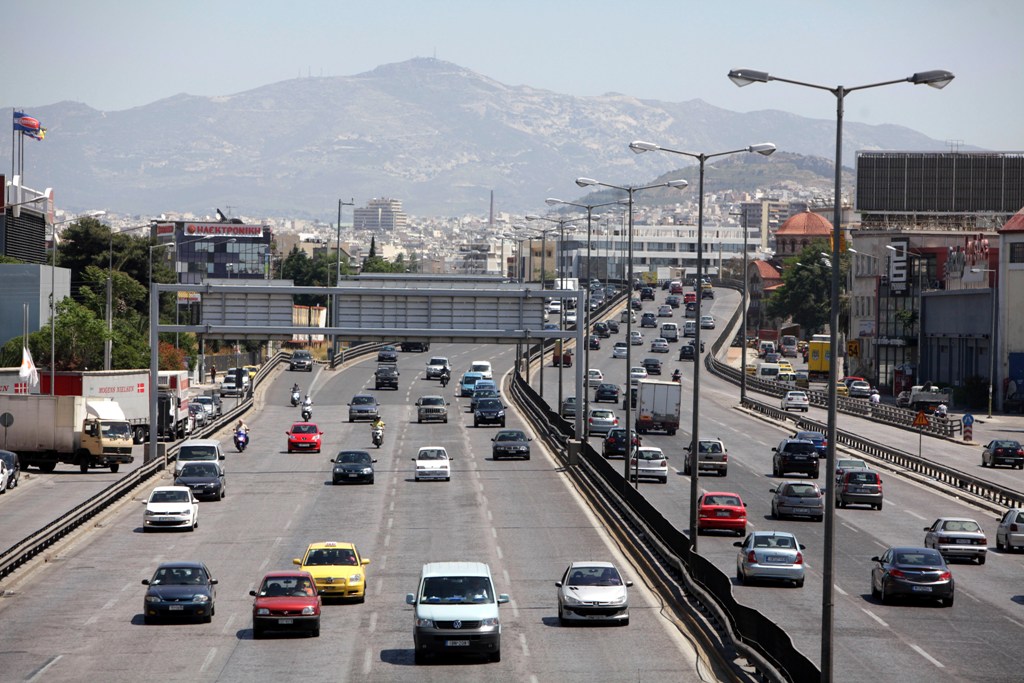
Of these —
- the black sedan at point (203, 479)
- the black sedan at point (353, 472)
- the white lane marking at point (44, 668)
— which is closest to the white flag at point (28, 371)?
the black sedan at point (353, 472)

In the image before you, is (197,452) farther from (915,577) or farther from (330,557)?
(915,577)

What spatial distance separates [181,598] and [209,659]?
159 inches

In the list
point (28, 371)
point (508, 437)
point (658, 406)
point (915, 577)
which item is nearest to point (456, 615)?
point (915, 577)

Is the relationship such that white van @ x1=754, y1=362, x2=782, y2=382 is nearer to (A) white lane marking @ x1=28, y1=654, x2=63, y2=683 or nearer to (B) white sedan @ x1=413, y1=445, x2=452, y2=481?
(B) white sedan @ x1=413, y1=445, x2=452, y2=481

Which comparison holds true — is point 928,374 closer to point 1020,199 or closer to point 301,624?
point 1020,199

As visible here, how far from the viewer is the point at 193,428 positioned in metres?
86.1

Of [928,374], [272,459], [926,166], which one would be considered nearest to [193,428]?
[272,459]

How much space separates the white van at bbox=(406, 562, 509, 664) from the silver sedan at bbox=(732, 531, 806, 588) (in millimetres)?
10246

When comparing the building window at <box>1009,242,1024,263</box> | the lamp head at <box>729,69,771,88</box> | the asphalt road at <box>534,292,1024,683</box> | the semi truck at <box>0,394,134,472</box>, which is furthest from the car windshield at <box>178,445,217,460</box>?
the building window at <box>1009,242,1024,263</box>

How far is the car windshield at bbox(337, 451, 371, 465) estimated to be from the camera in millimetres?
62000

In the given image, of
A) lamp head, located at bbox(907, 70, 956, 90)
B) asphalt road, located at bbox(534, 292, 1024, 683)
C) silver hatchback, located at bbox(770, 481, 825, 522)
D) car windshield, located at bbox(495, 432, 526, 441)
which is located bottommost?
asphalt road, located at bbox(534, 292, 1024, 683)

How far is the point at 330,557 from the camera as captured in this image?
120 ft

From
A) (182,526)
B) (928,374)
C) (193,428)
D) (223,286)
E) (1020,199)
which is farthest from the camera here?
(1020,199)

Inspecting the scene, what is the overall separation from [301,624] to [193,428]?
5616 centimetres
